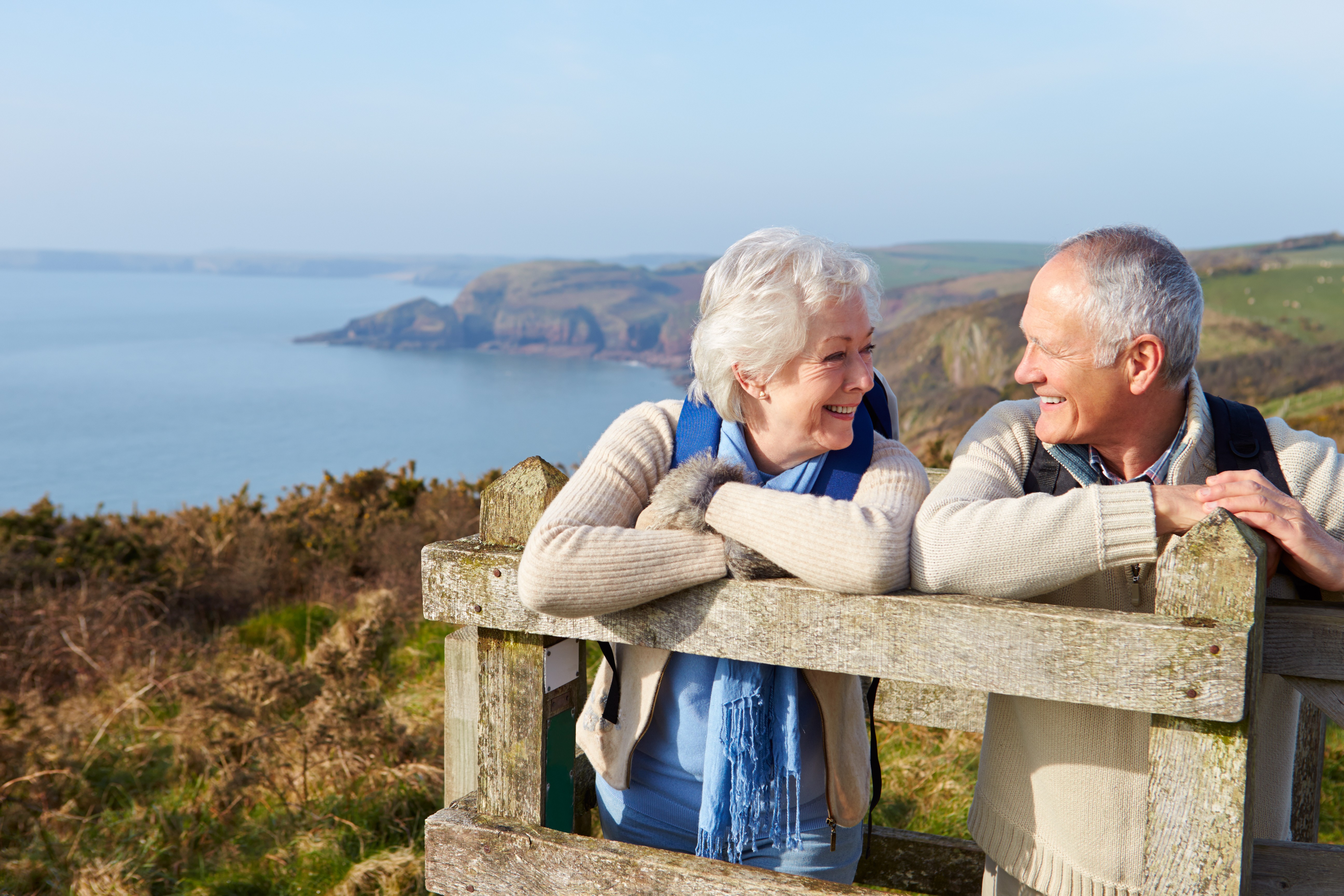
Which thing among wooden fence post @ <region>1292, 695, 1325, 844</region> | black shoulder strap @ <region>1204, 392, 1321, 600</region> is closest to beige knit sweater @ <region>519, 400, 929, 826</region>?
black shoulder strap @ <region>1204, 392, 1321, 600</region>

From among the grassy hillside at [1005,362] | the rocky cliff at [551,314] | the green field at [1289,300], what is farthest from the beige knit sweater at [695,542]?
the rocky cliff at [551,314]

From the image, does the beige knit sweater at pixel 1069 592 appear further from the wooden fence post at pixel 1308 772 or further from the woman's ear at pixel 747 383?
the woman's ear at pixel 747 383

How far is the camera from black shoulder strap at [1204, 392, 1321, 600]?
201 centimetres

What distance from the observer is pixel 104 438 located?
69.2ft

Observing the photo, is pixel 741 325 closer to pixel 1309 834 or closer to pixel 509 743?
pixel 509 743

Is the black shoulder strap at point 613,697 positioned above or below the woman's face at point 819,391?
below

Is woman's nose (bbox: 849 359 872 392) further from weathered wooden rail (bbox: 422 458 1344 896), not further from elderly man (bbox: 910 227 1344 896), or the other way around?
weathered wooden rail (bbox: 422 458 1344 896)

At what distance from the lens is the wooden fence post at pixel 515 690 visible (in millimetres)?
2010

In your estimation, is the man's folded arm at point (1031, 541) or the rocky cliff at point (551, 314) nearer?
the man's folded arm at point (1031, 541)

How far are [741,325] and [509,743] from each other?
1031 millimetres

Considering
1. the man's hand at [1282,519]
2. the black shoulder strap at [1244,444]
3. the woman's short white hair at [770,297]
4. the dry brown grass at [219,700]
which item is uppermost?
the woman's short white hair at [770,297]

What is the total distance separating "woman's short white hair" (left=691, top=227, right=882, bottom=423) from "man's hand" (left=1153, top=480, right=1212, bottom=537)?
0.72 metres

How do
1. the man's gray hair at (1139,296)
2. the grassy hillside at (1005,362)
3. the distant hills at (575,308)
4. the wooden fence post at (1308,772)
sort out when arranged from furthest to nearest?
the distant hills at (575,308)
the grassy hillside at (1005,362)
the wooden fence post at (1308,772)
the man's gray hair at (1139,296)

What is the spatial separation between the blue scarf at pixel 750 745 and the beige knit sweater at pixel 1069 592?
15.2 inches
